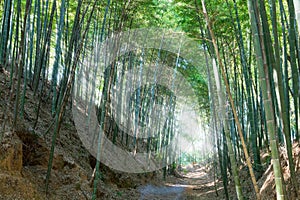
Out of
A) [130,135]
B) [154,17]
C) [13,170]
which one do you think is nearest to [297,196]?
[13,170]

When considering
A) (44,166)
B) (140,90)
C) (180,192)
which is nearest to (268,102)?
(44,166)

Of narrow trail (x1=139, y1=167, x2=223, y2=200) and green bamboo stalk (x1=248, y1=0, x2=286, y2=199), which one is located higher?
green bamboo stalk (x1=248, y1=0, x2=286, y2=199)

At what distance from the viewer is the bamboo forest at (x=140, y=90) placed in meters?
2.51

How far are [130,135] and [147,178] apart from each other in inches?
133

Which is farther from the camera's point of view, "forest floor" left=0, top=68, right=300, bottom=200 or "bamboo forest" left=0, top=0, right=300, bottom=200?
"forest floor" left=0, top=68, right=300, bottom=200

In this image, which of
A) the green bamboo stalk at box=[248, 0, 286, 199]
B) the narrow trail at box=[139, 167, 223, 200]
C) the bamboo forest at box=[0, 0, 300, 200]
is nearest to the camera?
the green bamboo stalk at box=[248, 0, 286, 199]

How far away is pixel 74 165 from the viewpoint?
182 inches

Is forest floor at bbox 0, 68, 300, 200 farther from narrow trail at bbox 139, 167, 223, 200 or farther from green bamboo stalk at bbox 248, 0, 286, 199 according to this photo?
green bamboo stalk at bbox 248, 0, 286, 199

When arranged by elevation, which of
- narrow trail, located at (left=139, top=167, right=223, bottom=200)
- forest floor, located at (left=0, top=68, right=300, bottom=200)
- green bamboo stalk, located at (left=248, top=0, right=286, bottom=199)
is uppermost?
green bamboo stalk, located at (left=248, top=0, right=286, bottom=199)

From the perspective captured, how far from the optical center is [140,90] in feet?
33.2

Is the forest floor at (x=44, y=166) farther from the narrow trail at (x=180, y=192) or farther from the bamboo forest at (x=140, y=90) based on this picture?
the narrow trail at (x=180, y=192)

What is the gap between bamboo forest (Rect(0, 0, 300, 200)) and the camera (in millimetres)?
2512

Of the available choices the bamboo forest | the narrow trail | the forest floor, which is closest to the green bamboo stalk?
the bamboo forest

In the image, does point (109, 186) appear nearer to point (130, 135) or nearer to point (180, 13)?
point (180, 13)
